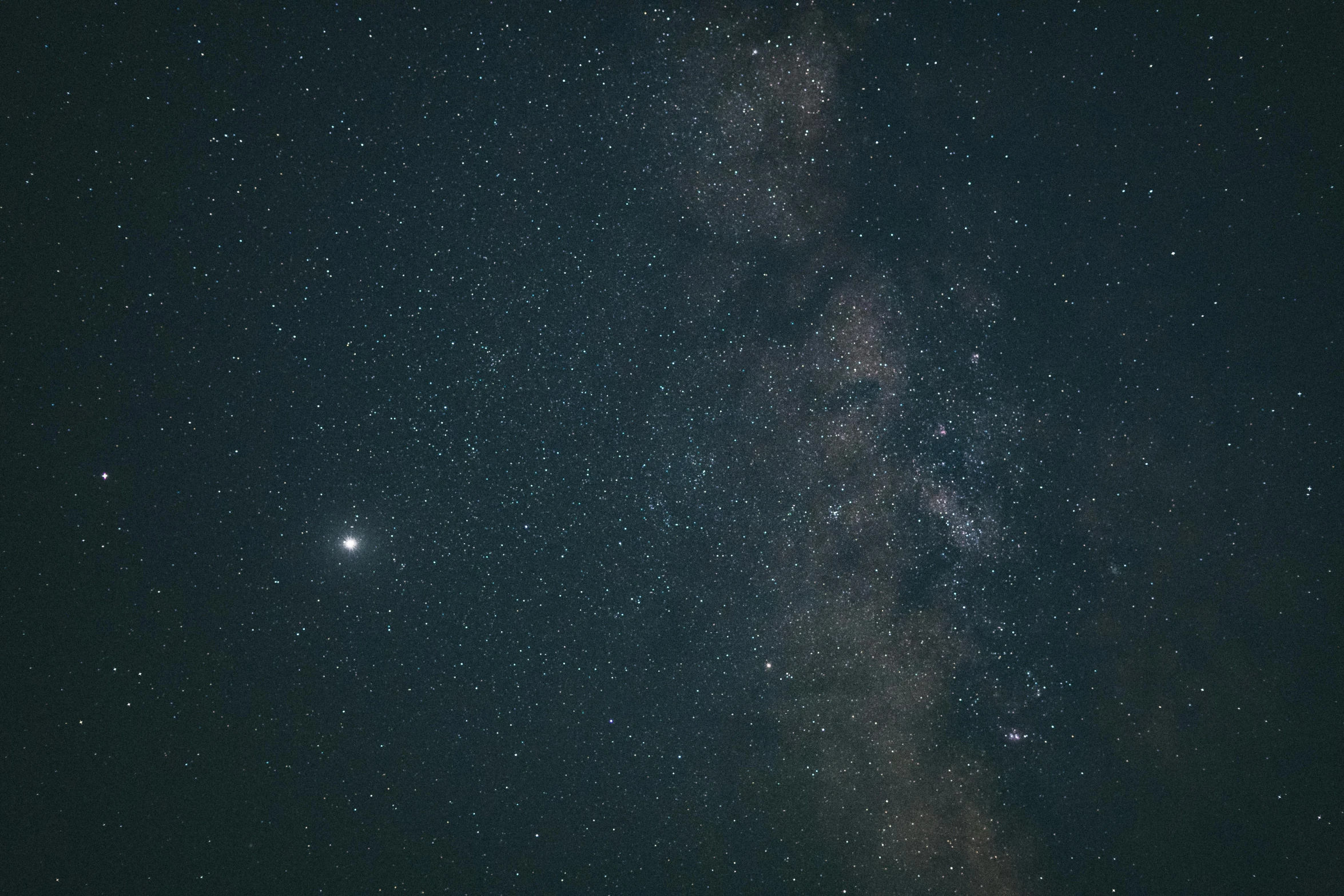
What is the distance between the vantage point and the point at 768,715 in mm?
1645

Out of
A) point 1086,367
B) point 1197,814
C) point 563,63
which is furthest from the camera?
point 1197,814

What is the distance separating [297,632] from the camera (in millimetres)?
1415

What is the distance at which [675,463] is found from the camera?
155 centimetres

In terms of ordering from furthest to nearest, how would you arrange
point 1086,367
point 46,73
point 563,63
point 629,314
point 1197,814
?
point 1197,814 → point 1086,367 → point 629,314 → point 563,63 → point 46,73

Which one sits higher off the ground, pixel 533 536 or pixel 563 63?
pixel 563 63

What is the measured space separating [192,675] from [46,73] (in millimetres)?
1182

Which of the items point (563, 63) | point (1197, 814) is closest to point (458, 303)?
point (563, 63)

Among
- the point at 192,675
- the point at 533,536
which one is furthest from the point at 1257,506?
the point at 192,675

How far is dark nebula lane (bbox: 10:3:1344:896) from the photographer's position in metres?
1.29

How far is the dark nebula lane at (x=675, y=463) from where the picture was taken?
1288mm

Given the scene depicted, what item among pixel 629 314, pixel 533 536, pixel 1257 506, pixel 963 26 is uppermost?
pixel 963 26

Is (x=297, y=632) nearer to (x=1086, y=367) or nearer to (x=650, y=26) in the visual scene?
(x=650, y=26)

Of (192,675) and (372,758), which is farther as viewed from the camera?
(372,758)

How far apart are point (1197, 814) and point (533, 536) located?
1918 mm
